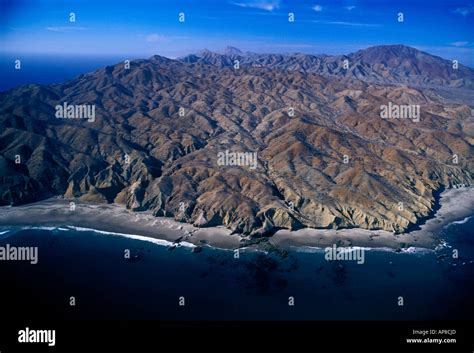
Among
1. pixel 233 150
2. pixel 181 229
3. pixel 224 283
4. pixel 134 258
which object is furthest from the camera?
pixel 233 150

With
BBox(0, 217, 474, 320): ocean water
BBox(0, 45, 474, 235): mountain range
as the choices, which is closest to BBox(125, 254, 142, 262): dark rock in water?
BBox(0, 217, 474, 320): ocean water

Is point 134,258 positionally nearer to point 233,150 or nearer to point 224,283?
point 224,283

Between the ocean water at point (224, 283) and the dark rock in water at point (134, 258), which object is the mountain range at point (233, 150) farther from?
the dark rock in water at point (134, 258)

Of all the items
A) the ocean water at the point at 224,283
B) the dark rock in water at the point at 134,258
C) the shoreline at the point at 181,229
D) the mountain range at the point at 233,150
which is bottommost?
the ocean water at the point at 224,283

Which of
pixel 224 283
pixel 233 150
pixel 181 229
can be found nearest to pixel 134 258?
pixel 181 229

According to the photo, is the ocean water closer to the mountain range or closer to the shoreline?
the shoreline

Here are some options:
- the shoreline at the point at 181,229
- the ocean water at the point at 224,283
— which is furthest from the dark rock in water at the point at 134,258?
the shoreline at the point at 181,229
